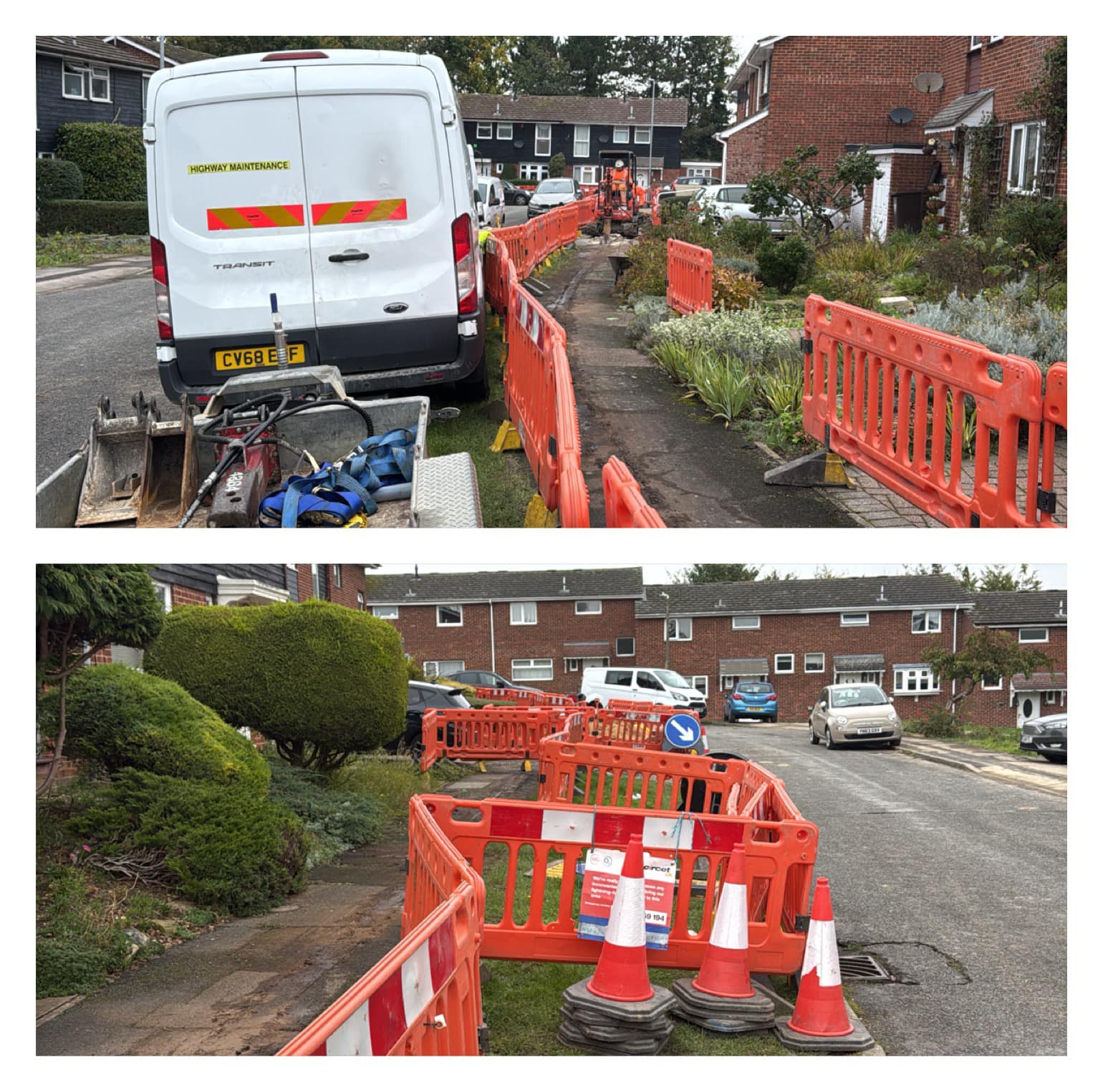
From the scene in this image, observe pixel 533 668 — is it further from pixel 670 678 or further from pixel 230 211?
pixel 230 211

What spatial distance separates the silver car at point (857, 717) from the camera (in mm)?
20984

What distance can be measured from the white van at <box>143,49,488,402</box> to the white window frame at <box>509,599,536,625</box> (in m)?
17.9

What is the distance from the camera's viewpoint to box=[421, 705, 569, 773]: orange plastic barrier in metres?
14.8

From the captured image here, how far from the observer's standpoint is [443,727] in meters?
15.3

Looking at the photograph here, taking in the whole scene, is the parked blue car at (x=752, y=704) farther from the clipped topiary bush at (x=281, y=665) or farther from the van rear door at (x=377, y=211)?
the van rear door at (x=377, y=211)

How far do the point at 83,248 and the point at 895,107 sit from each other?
20.5 meters

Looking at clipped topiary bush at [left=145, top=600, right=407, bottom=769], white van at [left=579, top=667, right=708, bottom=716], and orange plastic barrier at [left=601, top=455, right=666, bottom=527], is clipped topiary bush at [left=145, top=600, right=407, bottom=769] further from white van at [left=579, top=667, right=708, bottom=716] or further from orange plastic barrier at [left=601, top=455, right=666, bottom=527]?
white van at [left=579, top=667, right=708, bottom=716]

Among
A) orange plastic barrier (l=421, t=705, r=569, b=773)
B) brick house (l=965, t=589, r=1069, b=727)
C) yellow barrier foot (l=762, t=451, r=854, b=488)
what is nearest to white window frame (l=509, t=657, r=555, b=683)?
brick house (l=965, t=589, r=1069, b=727)

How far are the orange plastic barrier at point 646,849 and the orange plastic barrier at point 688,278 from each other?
970 cm

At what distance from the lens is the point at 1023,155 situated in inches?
852

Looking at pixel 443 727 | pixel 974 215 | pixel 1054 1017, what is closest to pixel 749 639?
pixel 974 215

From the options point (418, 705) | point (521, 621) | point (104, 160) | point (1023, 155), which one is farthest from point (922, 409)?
point (104, 160)

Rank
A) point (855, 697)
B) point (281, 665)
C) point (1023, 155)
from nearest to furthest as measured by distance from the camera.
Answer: point (281, 665) → point (1023, 155) → point (855, 697)

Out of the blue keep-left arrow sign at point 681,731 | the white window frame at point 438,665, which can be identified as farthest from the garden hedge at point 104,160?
the blue keep-left arrow sign at point 681,731
